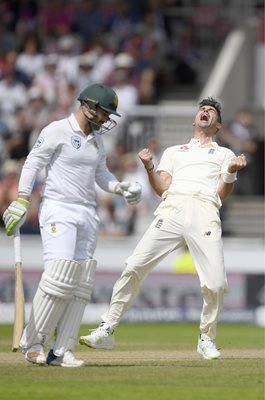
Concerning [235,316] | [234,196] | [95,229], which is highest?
[95,229]

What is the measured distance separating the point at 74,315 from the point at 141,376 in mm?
795

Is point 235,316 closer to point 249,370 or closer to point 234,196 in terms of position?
point 234,196

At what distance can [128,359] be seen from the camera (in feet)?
32.7

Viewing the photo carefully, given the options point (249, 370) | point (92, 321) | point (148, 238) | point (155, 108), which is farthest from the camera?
point (155, 108)

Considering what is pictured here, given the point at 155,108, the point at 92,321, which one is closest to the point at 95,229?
the point at 92,321

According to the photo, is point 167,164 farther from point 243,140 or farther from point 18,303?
point 243,140

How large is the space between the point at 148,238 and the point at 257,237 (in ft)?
30.7

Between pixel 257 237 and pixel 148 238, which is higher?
pixel 148 238

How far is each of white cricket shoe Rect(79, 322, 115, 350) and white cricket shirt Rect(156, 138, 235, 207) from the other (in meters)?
1.10

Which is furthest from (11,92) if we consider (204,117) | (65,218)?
(65,218)

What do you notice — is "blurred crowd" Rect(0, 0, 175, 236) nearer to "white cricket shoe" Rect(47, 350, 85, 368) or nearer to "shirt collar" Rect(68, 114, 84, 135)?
"shirt collar" Rect(68, 114, 84, 135)

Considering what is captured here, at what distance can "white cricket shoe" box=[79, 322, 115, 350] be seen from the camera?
31.3ft

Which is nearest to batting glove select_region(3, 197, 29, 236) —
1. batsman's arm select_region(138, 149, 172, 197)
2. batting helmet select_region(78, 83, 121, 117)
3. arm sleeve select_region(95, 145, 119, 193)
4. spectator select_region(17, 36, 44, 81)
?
arm sleeve select_region(95, 145, 119, 193)

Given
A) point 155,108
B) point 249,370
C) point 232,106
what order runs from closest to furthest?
1. point 249,370
2. point 155,108
3. point 232,106
